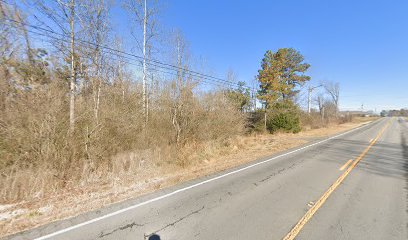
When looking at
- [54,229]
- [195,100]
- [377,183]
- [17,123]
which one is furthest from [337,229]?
[195,100]

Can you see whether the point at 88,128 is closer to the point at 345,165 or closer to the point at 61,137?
the point at 61,137

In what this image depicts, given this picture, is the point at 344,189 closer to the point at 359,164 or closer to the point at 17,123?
the point at 359,164

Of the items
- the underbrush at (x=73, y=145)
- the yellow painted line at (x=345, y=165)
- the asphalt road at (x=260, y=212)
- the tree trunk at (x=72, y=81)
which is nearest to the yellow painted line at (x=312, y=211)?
the asphalt road at (x=260, y=212)

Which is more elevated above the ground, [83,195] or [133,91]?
[133,91]

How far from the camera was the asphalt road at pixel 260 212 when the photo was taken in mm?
3664

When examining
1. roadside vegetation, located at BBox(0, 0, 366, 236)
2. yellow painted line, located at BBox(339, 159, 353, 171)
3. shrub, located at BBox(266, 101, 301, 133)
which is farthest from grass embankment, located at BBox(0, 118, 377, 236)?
shrub, located at BBox(266, 101, 301, 133)

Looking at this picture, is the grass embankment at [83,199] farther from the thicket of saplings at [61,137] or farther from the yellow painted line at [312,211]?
the yellow painted line at [312,211]

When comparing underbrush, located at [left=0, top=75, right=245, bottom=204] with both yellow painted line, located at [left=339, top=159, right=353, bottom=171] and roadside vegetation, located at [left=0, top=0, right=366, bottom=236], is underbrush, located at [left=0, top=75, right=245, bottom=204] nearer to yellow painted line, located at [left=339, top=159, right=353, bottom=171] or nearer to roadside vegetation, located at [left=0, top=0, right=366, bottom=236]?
roadside vegetation, located at [left=0, top=0, right=366, bottom=236]

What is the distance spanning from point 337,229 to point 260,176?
350cm

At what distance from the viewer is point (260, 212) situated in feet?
14.5

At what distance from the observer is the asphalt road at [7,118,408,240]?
→ 12.0 ft

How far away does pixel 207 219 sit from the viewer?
4168 millimetres

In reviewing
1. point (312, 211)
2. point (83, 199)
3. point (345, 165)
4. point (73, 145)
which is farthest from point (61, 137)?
point (345, 165)

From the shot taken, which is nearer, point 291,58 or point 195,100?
point 195,100
